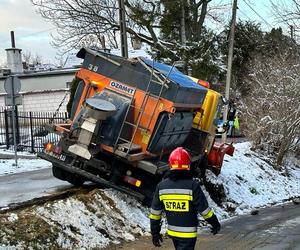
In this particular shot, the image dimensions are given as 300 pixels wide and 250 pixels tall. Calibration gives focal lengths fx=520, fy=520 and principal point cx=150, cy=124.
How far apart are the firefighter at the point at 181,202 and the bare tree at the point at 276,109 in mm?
16493

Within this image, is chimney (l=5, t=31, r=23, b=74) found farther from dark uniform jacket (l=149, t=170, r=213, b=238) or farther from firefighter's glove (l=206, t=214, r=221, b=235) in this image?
firefighter's glove (l=206, t=214, r=221, b=235)

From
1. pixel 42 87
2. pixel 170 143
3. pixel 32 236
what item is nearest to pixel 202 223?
pixel 170 143

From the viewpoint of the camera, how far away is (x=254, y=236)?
10.5 m

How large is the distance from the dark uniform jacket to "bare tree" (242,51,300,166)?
16.5 metres

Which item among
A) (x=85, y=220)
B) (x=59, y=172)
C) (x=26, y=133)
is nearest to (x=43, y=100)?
(x=26, y=133)

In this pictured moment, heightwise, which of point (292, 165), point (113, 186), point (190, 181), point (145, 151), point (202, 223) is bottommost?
point (292, 165)

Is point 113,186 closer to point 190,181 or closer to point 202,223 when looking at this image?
point 202,223

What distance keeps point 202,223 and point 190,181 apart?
6048 mm

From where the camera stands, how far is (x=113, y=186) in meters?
10.8

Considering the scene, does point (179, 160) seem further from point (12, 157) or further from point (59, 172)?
Result: point (12, 157)

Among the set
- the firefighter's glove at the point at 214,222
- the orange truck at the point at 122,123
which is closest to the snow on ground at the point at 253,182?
the orange truck at the point at 122,123

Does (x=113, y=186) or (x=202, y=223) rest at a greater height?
(x=113, y=186)

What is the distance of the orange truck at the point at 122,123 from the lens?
10375 mm

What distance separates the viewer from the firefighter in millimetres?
5777
